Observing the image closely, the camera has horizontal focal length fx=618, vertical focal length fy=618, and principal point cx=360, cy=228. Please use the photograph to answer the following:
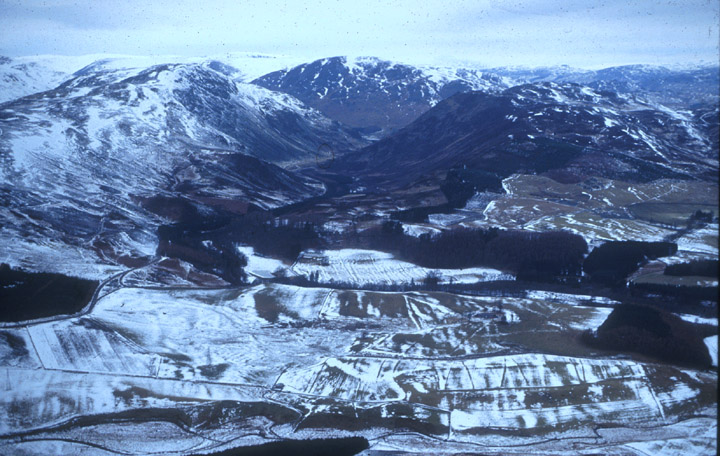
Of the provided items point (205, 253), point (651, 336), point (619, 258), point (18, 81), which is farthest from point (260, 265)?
point (18, 81)

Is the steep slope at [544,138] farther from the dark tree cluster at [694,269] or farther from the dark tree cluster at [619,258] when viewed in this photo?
the dark tree cluster at [694,269]

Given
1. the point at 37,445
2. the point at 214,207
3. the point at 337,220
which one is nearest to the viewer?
the point at 37,445

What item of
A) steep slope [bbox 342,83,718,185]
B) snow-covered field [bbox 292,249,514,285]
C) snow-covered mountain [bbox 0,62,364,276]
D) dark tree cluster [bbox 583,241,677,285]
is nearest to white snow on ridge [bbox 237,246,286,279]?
snow-covered field [bbox 292,249,514,285]

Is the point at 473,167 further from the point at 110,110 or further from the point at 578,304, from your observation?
the point at 110,110

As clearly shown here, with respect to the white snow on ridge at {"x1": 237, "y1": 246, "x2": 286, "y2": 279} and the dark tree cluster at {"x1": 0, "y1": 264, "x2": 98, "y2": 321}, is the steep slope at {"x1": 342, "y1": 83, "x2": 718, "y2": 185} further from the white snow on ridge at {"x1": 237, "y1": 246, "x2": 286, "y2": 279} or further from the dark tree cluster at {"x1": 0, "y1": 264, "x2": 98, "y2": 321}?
the dark tree cluster at {"x1": 0, "y1": 264, "x2": 98, "y2": 321}

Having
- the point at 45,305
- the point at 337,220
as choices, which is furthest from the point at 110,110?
the point at 45,305

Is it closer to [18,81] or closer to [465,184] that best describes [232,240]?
[465,184]

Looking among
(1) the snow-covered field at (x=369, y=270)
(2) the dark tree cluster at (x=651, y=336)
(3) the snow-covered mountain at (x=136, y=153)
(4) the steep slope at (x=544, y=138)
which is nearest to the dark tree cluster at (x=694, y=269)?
(2) the dark tree cluster at (x=651, y=336)
